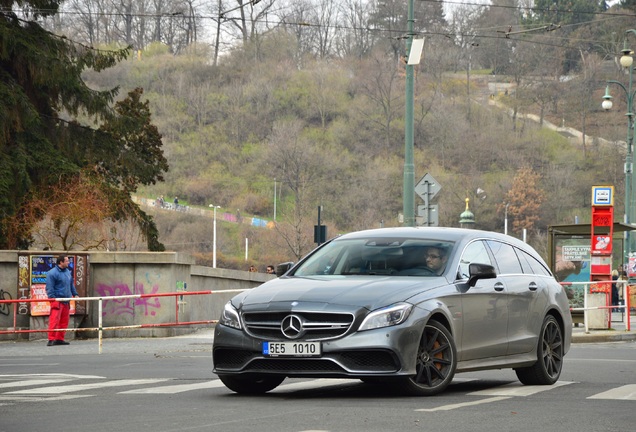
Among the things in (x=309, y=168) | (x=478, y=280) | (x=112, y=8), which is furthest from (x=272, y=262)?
(x=478, y=280)

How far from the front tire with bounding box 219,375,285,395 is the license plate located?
1.88 feet

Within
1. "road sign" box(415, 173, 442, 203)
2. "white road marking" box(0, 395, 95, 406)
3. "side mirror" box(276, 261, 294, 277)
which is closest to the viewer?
"white road marking" box(0, 395, 95, 406)

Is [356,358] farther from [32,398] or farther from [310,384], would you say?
[32,398]

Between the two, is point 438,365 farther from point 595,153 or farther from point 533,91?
point 533,91

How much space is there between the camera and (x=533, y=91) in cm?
15875

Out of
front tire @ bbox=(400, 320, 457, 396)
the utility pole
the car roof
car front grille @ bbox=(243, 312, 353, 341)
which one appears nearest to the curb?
the utility pole

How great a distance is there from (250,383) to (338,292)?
52.8 inches

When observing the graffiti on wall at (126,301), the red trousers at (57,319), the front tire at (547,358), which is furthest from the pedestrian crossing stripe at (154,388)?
the graffiti on wall at (126,301)

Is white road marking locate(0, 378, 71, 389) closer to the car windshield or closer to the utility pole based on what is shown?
the car windshield

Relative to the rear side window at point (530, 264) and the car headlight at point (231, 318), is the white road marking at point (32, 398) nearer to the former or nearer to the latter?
the car headlight at point (231, 318)

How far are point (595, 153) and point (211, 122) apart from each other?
43.2 m

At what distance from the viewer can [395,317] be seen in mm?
11367

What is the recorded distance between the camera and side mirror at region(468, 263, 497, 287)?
489 inches

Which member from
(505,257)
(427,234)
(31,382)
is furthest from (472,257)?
(31,382)
